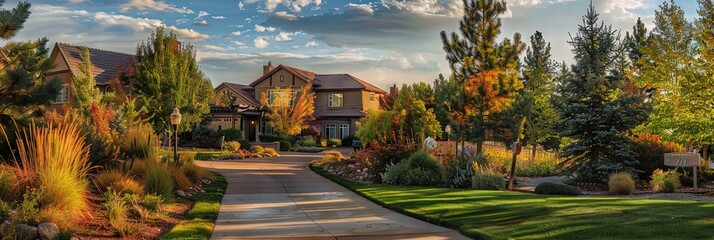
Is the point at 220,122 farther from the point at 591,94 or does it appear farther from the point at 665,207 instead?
the point at 665,207

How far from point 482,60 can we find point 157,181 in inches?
658

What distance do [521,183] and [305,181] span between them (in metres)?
7.11

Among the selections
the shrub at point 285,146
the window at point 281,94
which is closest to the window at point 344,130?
the window at point 281,94

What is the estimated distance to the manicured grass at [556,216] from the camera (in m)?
7.78

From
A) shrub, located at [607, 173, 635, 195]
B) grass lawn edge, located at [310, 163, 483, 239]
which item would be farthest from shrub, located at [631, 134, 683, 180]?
grass lawn edge, located at [310, 163, 483, 239]

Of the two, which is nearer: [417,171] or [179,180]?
[179,180]

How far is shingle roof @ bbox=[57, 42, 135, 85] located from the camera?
41031 mm

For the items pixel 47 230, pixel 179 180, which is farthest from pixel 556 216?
pixel 179 180

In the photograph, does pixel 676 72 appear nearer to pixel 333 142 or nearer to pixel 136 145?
pixel 136 145

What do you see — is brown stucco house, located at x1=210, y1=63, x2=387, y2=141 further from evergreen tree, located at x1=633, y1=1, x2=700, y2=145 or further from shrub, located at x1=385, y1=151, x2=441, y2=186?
evergreen tree, located at x1=633, y1=1, x2=700, y2=145

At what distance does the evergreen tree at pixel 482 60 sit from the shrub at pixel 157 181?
15.4 meters

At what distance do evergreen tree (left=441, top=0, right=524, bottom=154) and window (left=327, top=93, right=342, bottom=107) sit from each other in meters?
29.4

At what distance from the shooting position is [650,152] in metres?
18.4

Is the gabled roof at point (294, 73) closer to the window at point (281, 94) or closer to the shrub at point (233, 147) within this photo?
the window at point (281, 94)
